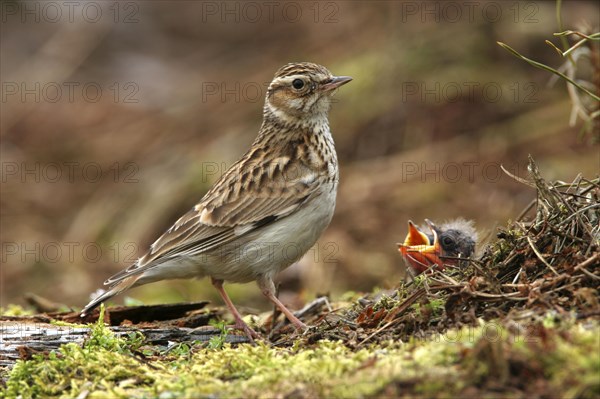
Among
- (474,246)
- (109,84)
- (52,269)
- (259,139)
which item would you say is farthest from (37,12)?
(474,246)

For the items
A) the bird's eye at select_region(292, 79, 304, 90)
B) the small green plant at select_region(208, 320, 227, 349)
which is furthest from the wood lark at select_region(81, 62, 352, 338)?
the small green plant at select_region(208, 320, 227, 349)

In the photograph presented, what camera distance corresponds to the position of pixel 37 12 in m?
17.4

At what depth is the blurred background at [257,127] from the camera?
11.3 m

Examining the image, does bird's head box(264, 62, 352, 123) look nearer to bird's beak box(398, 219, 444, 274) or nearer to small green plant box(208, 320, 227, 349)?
bird's beak box(398, 219, 444, 274)

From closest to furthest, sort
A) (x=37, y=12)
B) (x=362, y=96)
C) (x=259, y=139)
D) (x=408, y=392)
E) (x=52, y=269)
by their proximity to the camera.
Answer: (x=408, y=392), (x=259, y=139), (x=52, y=269), (x=362, y=96), (x=37, y=12)

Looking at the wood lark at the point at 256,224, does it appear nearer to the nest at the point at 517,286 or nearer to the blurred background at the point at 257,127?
the nest at the point at 517,286

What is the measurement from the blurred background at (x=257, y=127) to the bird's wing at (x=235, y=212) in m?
1.57

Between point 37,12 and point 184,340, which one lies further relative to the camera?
point 37,12

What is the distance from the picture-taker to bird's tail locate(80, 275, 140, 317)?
6.15 m

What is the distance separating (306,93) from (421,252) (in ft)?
6.49

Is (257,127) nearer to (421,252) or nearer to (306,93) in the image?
(306,93)

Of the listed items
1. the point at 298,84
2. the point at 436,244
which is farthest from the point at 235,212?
the point at 436,244

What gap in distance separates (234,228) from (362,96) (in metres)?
7.00

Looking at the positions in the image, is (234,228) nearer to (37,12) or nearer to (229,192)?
(229,192)
